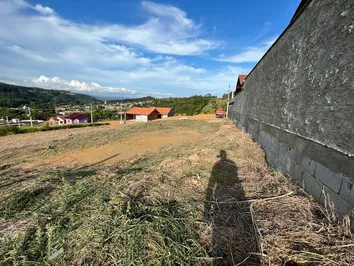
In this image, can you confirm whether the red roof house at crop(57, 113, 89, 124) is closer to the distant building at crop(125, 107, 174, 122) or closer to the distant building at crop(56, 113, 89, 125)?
the distant building at crop(56, 113, 89, 125)

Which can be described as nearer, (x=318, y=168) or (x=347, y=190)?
(x=347, y=190)

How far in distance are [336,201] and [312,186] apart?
0.49 metres

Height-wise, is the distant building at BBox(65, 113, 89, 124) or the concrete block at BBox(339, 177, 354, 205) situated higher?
the concrete block at BBox(339, 177, 354, 205)

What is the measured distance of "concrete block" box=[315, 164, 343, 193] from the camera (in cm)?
182

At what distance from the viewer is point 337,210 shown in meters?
1.82

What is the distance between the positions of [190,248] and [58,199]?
209 cm

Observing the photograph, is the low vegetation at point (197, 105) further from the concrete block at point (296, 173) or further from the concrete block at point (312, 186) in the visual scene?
the concrete block at point (312, 186)

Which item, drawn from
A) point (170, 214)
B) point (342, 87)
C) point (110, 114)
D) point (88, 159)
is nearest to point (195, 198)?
point (170, 214)

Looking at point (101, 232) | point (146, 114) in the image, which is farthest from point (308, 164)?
point (146, 114)

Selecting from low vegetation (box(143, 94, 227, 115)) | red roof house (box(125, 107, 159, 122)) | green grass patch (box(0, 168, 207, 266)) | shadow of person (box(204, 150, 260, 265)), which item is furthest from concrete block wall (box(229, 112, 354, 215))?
low vegetation (box(143, 94, 227, 115))

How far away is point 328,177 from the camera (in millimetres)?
1984

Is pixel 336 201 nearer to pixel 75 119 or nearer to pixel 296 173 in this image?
pixel 296 173

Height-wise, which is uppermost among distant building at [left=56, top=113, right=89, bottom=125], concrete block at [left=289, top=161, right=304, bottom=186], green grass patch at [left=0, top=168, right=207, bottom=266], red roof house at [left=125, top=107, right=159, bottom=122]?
concrete block at [left=289, top=161, right=304, bottom=186]

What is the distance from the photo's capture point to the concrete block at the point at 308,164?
2308 millimetres
